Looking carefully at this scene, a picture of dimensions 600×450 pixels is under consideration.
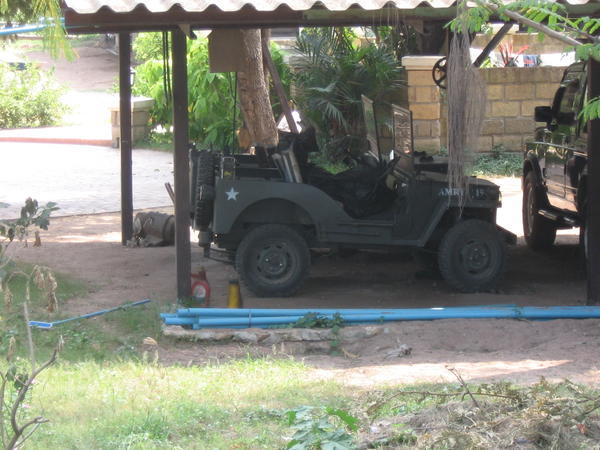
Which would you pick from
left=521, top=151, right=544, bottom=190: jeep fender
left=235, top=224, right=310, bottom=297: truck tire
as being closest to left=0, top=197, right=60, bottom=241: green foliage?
left=235, top=224, right=310, bottom=297: truck tire

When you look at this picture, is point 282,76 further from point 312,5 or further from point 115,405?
point 115,405

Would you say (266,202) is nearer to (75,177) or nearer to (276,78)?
(276,78)

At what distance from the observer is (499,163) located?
55.9 ft

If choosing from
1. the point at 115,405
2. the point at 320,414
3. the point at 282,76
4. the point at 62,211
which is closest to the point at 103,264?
the point at 62,211

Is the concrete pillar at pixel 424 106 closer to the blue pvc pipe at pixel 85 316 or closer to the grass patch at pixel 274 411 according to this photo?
the blue pvc pipe at pixel 85 316

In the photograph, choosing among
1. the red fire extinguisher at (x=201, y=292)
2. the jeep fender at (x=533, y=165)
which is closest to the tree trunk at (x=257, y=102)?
the jeep fender at (x=533, y=165)

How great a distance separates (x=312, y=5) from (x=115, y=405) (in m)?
3.44

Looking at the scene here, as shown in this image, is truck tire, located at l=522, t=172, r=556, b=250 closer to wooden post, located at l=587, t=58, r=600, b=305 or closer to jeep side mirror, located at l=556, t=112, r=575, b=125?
jeep side mirror, located at l=556, t=112, r=575, b=125

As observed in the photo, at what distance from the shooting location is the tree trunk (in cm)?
1408

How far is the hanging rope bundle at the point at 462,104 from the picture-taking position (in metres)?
6.57

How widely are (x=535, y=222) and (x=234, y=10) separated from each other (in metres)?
5.58

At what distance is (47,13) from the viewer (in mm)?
4430

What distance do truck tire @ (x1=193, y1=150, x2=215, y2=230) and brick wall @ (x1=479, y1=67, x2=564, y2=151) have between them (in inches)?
364

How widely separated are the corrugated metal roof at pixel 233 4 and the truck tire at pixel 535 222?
429cm
